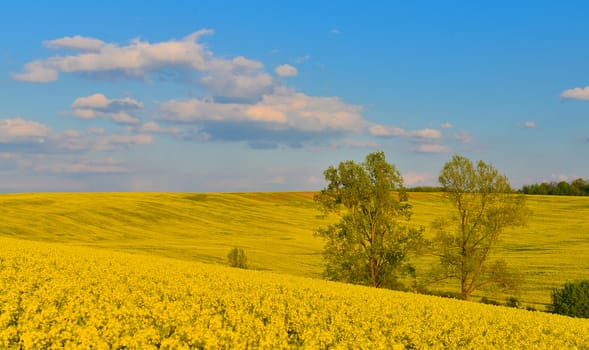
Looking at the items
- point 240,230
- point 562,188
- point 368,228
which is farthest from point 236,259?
point 562,188

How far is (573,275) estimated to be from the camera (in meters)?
50.6

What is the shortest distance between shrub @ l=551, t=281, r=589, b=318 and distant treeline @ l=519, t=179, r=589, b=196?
375ft

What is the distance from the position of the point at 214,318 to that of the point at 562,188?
144967 millimetres

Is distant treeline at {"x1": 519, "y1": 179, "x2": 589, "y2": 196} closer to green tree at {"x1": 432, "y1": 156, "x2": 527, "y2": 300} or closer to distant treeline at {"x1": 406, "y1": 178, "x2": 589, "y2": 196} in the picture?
distant treeline at {"x1": 406, "y1": 178, "x2": 589, "y2": 196}

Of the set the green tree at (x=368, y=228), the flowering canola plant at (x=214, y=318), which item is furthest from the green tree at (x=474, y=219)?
the flowering canola plant at (x=214, y=318)

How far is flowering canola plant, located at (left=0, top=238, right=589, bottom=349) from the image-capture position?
923 centimetres

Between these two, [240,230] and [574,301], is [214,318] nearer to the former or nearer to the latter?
[574,301]

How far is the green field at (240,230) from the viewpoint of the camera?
53763 mm

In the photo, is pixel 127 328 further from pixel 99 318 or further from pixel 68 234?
pixel 68 234

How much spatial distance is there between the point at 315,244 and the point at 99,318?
61314mm

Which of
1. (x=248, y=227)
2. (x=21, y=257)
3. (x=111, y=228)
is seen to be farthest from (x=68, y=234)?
(x=21, y=257)

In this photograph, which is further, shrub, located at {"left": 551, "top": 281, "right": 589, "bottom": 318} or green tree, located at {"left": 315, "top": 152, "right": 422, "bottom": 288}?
green tree, located at {"left": 315, "top": 152, "right": 422, "bottom": 288}

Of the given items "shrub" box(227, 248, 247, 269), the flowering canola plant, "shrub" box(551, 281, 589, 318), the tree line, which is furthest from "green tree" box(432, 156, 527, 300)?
the flowering canola plant

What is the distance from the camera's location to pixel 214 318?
11.4 m
